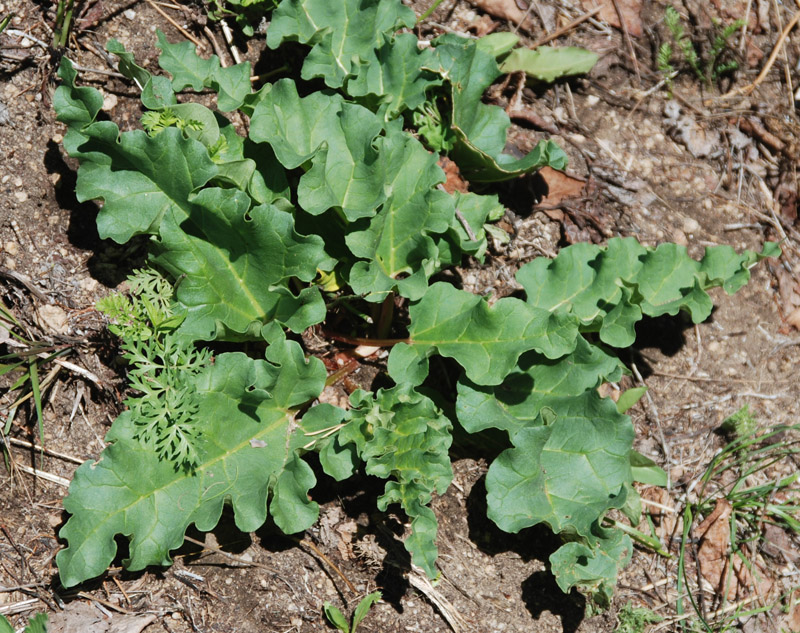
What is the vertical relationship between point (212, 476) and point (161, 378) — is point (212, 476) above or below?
below

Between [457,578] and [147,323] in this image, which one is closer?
[147,323]

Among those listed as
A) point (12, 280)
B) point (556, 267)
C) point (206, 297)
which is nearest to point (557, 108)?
point (556, 267)

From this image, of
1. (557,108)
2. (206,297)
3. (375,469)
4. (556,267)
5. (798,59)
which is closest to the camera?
(375,469)

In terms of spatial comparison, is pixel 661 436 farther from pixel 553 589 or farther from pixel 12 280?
pixel 12 280

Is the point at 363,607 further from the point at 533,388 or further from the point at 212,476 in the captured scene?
the point at 533,388

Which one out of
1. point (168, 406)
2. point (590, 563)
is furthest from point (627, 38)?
point (168, 406)

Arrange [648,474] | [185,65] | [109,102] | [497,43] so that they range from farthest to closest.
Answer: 1. [497,43]
2. [648,474]
3. [109,102]
4. [185,65]
